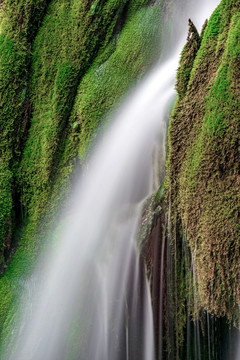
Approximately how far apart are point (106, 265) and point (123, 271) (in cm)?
23

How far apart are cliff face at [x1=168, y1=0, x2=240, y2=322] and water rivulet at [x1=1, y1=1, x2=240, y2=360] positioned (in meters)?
0.14

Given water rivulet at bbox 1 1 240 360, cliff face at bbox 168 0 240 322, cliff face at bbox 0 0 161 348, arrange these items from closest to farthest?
cliff face at bbox 168 0 240 322 < water rivulet at bbox 1 1 240 360 < cliff face at bbox 0 0 161 348

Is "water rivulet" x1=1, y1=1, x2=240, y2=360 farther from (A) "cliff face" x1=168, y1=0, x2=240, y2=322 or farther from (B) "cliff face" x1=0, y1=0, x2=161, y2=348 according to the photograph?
(B) "cliff face" x1=0, y1=0, x2=161, y2=348

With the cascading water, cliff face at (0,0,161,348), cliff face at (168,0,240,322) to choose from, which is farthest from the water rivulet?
cliff face at (0,0,161,348)

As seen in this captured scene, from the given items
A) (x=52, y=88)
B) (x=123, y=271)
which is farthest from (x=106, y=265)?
(x=52, y=88)

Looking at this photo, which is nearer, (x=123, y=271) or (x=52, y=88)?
(x=123, y=271)

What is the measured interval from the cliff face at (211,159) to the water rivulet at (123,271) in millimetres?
141

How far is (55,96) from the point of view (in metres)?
4.96

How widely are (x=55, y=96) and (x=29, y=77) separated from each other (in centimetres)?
50

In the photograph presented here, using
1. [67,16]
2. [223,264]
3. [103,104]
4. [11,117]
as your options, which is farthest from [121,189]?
[67,16]

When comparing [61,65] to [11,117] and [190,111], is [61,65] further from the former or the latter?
[190,111]

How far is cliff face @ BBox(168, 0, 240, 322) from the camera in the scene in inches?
142

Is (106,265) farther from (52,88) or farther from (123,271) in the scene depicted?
(52,88)

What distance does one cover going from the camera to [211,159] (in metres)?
3.75
